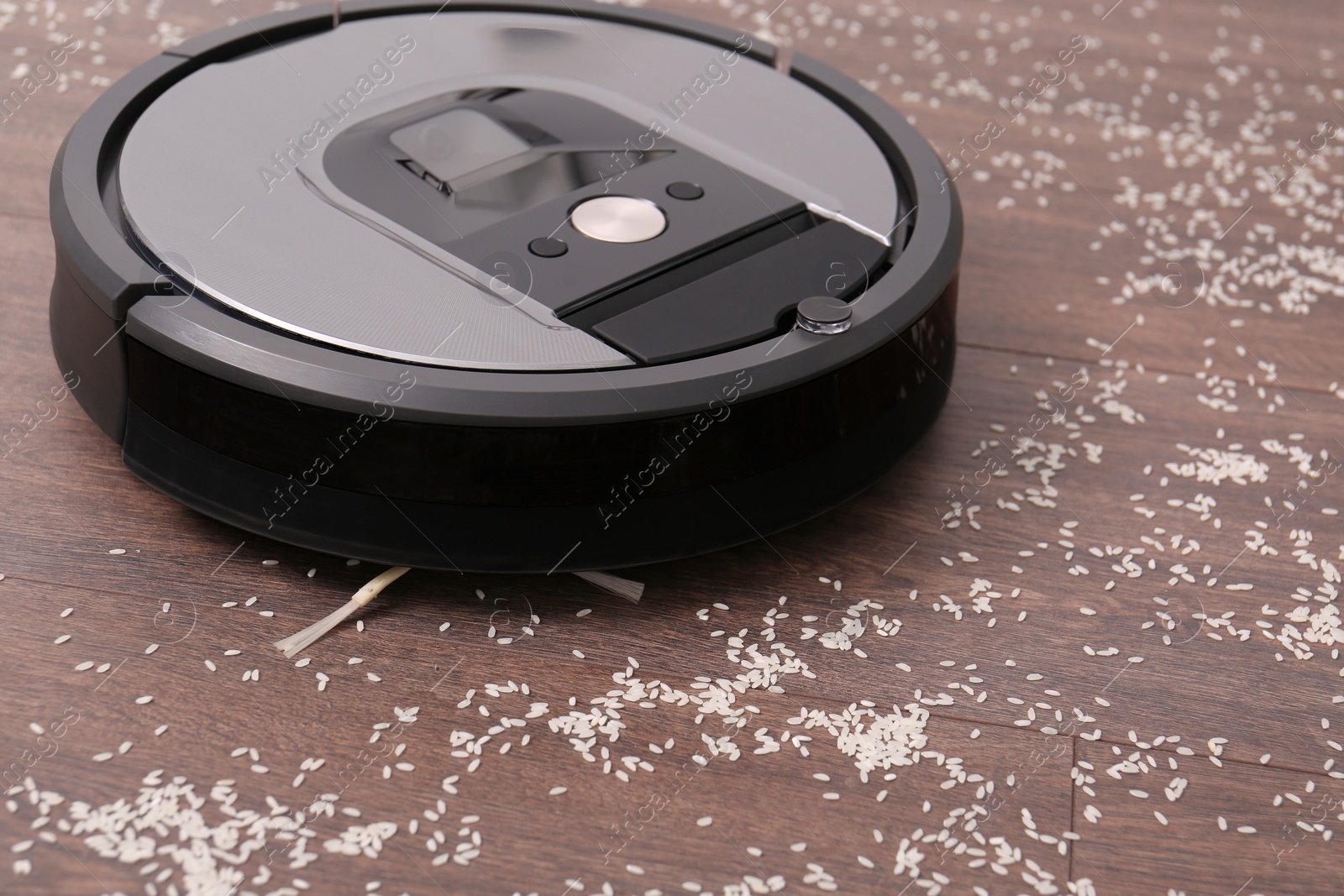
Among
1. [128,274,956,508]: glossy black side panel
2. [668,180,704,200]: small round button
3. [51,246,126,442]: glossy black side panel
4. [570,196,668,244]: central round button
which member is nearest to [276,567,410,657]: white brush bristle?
[128,274,956,508]: glossy black side panel

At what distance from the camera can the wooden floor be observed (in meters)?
0.98

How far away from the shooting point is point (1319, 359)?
5.32ft

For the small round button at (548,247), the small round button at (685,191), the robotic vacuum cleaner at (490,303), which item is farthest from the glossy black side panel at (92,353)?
the small round button at (685,191)

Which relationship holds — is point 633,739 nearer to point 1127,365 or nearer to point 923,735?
point 923,735

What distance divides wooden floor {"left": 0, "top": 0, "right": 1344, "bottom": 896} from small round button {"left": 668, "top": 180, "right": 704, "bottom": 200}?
39 centimetres

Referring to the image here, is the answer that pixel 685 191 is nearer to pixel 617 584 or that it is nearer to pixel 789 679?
pixel 617 584

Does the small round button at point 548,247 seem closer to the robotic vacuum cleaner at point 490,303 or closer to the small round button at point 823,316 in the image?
the robotic vacuum cleaner at point 490,303

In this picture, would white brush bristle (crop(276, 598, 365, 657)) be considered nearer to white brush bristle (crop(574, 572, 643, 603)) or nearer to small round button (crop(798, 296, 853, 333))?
white brush bristle (crop(574, 572, 643, 603))

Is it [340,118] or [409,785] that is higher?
[340,118]

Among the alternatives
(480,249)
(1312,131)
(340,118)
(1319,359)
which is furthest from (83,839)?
(1312,131)

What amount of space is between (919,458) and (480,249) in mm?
555

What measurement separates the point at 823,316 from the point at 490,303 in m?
0.32

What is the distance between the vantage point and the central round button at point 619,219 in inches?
50.6

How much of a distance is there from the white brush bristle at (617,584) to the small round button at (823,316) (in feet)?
0.99
